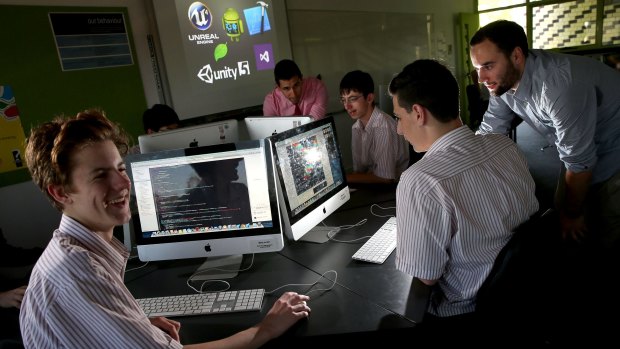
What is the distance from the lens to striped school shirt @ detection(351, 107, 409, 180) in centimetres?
240

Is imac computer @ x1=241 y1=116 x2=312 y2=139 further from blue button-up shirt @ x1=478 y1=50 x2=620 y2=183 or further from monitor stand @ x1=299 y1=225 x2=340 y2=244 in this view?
blue button-up shirt @ x1=478 y1=50 x2=620 y2=183

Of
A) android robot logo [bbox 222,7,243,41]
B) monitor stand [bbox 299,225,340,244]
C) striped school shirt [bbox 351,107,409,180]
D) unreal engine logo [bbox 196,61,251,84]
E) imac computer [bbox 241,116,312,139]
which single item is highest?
android robot logo [bbox 222,7,243,41]

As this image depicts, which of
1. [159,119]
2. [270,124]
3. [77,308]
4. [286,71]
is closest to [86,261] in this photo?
[77,308]

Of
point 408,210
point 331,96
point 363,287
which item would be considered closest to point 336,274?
point 363,287

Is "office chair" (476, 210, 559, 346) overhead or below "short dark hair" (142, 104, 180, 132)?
below

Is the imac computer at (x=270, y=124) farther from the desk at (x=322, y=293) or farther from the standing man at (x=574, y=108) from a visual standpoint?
the standing man at (x=574, y=108)

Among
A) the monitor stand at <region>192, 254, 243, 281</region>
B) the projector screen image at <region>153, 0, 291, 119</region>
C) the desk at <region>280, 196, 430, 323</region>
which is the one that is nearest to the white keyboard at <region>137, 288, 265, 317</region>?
the monitor stand at <region>192, 254, 243, 281</region>

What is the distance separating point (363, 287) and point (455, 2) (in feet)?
26.1

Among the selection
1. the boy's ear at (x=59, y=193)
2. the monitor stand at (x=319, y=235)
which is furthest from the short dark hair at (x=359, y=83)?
the boy's ear at (x=59, y=193)

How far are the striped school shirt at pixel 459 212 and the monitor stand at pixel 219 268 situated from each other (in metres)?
0.65

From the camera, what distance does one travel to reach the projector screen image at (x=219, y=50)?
3439mm

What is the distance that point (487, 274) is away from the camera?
1.22 metres

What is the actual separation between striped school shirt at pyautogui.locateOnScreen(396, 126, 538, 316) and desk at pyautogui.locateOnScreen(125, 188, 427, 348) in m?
0.12

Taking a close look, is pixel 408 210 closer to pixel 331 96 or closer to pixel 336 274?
pixel 336 274
